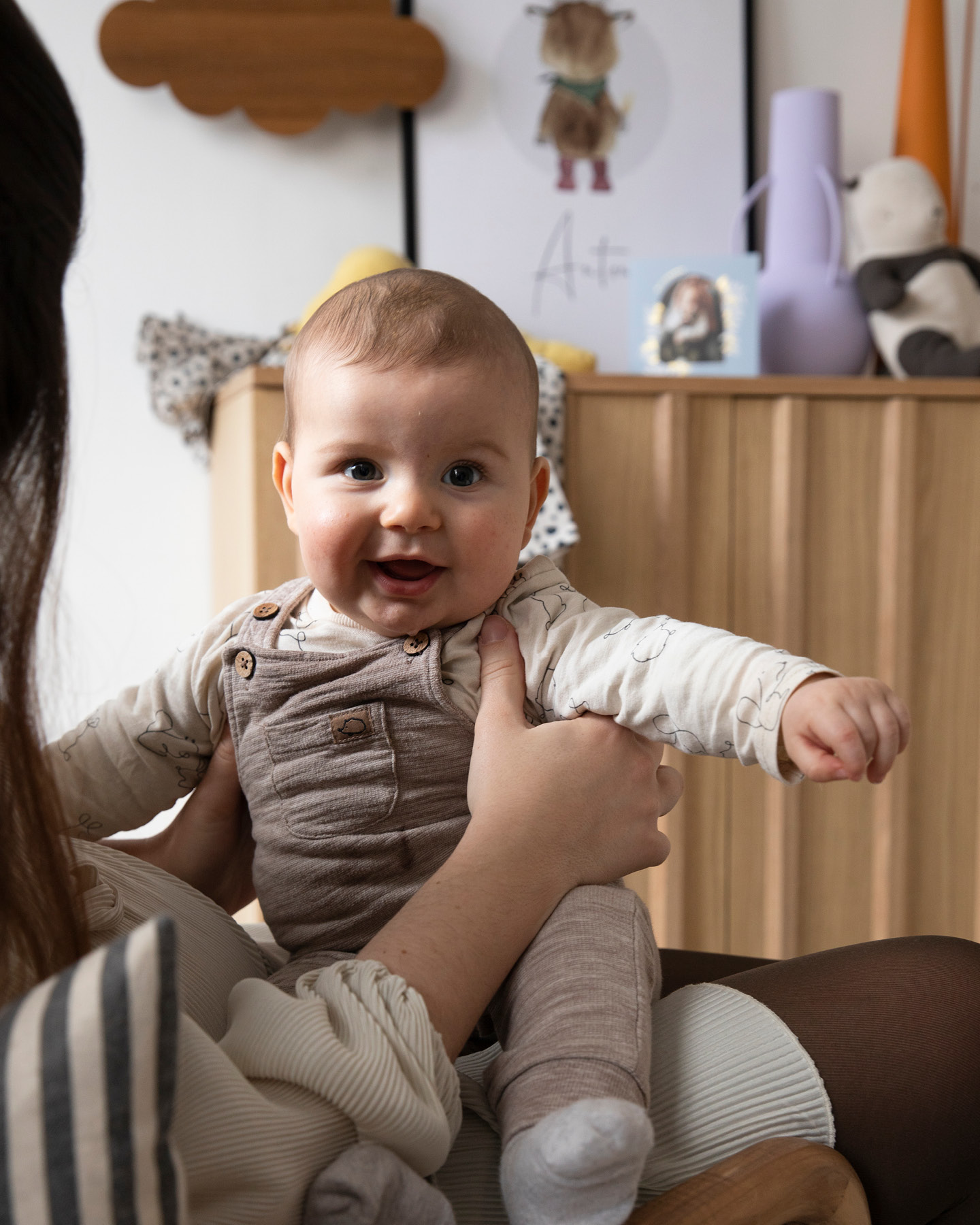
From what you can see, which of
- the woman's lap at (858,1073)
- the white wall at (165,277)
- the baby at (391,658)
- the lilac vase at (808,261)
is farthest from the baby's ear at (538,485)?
the white wall at (165,277)

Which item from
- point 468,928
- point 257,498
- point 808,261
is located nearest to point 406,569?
point 468,928

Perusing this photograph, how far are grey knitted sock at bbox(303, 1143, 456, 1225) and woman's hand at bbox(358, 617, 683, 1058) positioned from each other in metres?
0.09

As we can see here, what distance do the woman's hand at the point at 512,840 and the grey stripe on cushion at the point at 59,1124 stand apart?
23 cm

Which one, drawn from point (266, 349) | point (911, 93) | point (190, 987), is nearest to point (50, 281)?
point (190, 987)

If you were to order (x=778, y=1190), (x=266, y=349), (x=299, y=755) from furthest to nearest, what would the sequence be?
(x=266, y=349) < (x=299, y=755) < (x=778, y=1190)

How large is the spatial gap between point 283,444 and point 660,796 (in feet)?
1.42

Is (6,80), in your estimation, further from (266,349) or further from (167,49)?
(167,49)

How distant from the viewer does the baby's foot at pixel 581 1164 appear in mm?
478

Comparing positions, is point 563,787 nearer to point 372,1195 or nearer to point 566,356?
point 372,1195

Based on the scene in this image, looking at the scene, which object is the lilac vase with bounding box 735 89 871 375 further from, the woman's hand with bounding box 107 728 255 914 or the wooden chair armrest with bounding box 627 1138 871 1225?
the wooden chair armrest with bounding box 627 1138 871 1225

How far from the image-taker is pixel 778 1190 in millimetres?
536

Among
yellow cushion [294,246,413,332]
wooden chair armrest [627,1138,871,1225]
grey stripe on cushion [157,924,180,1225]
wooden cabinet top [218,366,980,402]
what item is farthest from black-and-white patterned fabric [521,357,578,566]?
grey stripe on cushion [157,924,180,1225]

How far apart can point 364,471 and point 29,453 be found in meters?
0.37

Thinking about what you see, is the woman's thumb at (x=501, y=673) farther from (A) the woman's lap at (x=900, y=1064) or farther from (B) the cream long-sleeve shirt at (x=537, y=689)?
(A) the woman's lap at (x=900, y=1064)
